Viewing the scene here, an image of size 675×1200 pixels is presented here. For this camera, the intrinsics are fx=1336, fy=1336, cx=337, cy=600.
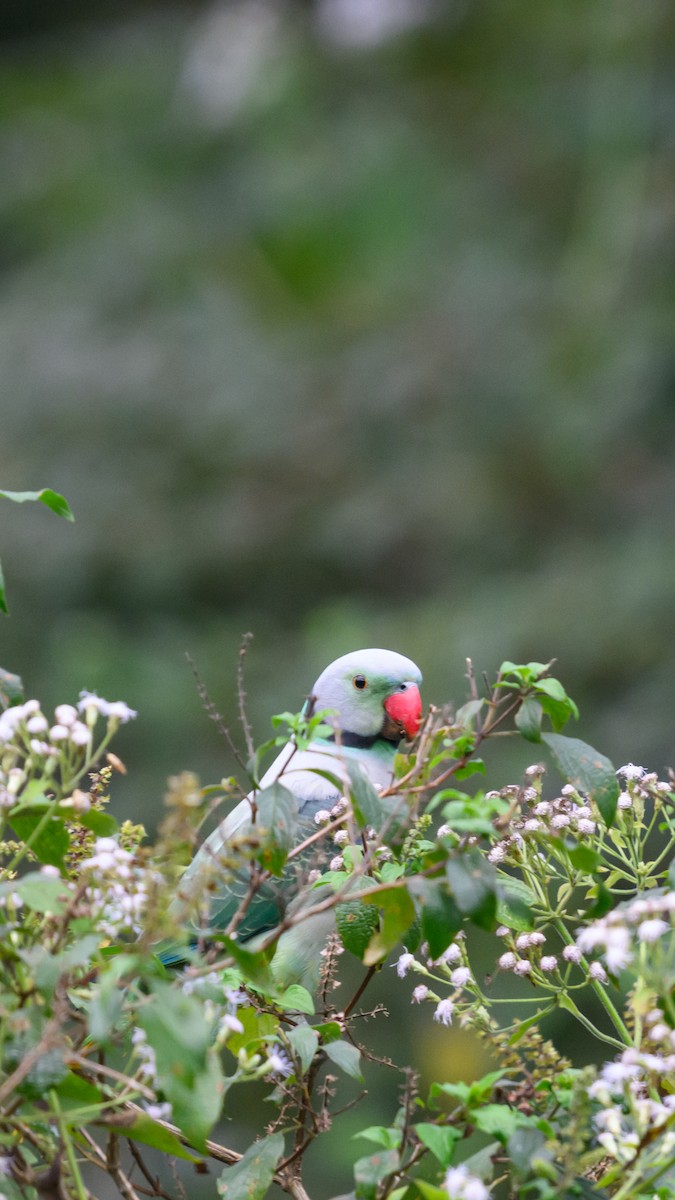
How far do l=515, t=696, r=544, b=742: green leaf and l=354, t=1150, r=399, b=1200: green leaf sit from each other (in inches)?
8.6

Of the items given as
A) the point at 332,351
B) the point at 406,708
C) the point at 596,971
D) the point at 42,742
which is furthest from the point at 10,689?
the point at 332,351

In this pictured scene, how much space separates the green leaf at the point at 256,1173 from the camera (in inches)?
27.0

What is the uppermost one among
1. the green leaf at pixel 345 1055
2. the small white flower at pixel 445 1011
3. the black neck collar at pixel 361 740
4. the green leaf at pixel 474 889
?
the black neck collar at pixel 361 740

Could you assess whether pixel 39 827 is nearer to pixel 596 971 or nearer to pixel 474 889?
pixel 474 889

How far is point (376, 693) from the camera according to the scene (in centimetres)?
142

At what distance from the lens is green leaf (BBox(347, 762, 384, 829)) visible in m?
0.66

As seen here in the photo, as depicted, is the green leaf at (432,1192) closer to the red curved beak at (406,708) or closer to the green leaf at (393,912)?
the green leaf at (393,912)

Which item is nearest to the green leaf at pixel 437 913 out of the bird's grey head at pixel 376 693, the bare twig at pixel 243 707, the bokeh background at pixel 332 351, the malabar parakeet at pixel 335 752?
the bare twig at pixel 243 707

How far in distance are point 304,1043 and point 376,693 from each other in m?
0.71

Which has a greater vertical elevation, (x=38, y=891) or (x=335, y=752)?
(x=335, y=752)

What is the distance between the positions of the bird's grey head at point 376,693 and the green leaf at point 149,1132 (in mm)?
792

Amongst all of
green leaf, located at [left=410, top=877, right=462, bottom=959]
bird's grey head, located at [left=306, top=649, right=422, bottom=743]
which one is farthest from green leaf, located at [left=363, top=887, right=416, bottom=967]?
bird's grey head, located at [left=306, top=649, right=422, bottom=743]

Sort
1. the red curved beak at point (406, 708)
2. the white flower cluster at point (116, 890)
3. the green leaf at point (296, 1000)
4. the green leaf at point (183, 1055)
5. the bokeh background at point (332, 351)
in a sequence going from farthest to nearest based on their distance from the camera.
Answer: the bokeh background at point (332, 351) < the red curved beak at point (406, 708) < the green leaf at point (296, 1000) < the white flower cluster at point (116, 890) < the green leaf at point (183, 1055)

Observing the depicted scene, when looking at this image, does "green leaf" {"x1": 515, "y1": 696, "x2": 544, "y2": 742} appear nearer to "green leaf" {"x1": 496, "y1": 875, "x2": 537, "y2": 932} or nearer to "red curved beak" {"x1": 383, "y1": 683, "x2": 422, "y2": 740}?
"green leaf" {"x1": 496, "y1": 875, "x2": 537, "y2": 932}
